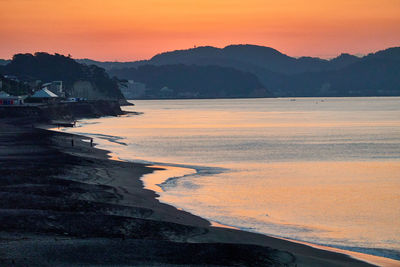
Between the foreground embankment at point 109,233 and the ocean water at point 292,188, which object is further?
the ocean water at point 292,188

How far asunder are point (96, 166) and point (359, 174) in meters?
17.2

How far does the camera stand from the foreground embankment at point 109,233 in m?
16.9

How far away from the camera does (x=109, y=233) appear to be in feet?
64.9

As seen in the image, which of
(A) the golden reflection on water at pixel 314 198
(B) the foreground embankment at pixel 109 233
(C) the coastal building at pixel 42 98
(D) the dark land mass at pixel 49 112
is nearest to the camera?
(B) the foreground embankment at pixel 109 233

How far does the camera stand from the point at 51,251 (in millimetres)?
16750

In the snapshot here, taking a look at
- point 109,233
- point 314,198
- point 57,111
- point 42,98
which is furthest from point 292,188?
point 42,98

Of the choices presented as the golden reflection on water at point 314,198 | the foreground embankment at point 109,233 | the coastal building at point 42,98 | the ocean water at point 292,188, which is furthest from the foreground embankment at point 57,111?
the foreground embankment at point 109,233

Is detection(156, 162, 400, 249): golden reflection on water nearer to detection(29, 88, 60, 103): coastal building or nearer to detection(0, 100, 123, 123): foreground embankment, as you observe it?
detection(0, 100, 123, 123): foreground embankment

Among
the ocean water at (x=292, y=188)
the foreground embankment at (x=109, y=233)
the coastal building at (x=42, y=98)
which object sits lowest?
the ocean water at (x=292, y=188)

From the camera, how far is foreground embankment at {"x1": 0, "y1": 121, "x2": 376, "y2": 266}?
1691cm

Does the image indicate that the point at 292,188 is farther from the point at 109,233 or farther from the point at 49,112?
the point at 49,112

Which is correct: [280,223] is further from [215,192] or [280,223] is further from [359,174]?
[359,174]

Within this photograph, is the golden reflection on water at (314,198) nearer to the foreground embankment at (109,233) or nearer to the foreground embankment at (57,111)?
the foreground embankment at (109,233)

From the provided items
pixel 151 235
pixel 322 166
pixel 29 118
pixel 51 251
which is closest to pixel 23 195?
pixel 151 235
